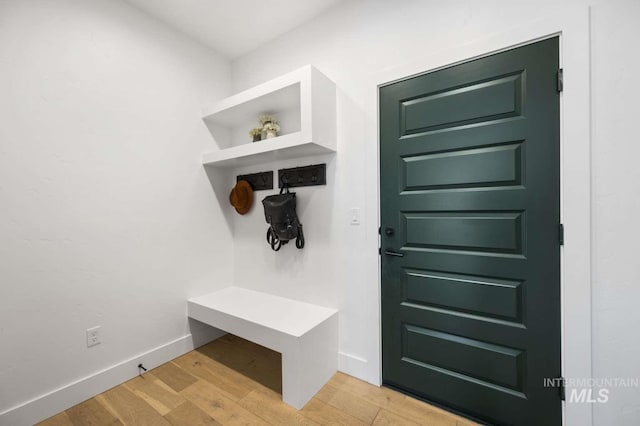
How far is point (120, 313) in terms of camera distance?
5.87ft

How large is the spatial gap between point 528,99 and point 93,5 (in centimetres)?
271

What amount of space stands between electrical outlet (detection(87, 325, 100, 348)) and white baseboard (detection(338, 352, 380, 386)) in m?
1.65

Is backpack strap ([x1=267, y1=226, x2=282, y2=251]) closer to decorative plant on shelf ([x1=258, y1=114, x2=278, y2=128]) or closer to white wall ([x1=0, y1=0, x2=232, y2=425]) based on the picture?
white wall ([x1=0, y1=0, x2=232, y2=425])

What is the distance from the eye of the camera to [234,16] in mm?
1980

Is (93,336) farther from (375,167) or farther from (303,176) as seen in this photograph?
(375,167)

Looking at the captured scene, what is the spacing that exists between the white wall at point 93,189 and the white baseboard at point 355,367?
1343 mm

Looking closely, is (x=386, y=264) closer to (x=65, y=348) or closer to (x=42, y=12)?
(x=65, y=348)

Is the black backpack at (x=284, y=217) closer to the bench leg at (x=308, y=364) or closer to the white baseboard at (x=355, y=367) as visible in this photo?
the bench leg at (x=308, y=364)

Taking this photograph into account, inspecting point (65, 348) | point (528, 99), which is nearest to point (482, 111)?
point (528, 99)

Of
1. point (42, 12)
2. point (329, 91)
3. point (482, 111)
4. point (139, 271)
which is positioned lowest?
point (139, 271)

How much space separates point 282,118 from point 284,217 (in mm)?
878

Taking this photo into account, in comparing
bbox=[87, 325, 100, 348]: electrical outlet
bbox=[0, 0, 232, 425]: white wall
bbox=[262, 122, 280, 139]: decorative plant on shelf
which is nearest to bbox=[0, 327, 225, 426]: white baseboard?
bbox=[0, 0, 232, 425]: white wall

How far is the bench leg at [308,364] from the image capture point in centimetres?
151

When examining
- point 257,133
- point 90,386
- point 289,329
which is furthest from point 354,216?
point 90,386
